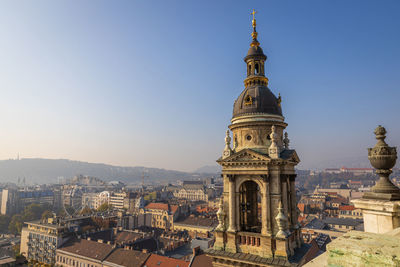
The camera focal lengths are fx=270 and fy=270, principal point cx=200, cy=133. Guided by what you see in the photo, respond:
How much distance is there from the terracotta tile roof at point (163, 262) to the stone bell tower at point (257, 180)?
34.8 m

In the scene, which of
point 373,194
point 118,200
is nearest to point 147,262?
point 373,194

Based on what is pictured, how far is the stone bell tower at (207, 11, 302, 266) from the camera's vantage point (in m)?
16.9

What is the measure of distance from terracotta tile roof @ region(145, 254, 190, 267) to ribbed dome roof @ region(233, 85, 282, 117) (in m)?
39.6

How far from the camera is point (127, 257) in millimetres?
57031

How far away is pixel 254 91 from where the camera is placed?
19.7m

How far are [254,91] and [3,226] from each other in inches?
5822

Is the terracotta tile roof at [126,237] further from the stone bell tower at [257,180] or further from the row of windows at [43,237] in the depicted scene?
the stone bell tower at [257,180]

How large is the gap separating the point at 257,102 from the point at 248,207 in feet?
26.6

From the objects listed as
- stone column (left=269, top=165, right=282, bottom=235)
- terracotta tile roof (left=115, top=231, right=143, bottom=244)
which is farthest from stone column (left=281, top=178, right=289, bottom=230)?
terracotta tile roof (left=115, top=231, right=143, bottom=244)

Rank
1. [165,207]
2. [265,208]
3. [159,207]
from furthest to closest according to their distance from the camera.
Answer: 1. [159,207]
2. [165,207]
3. [265,208]

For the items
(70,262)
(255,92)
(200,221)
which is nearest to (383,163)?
(255,92)

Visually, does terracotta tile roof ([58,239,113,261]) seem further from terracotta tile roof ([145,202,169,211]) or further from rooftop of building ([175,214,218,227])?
terracotta tile roof ([145,202,169,211])

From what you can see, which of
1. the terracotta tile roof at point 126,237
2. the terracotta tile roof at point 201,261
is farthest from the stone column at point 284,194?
the terracotta tile roof at point 126,237

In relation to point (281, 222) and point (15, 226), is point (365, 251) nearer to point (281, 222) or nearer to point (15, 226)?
point (281, 222)
